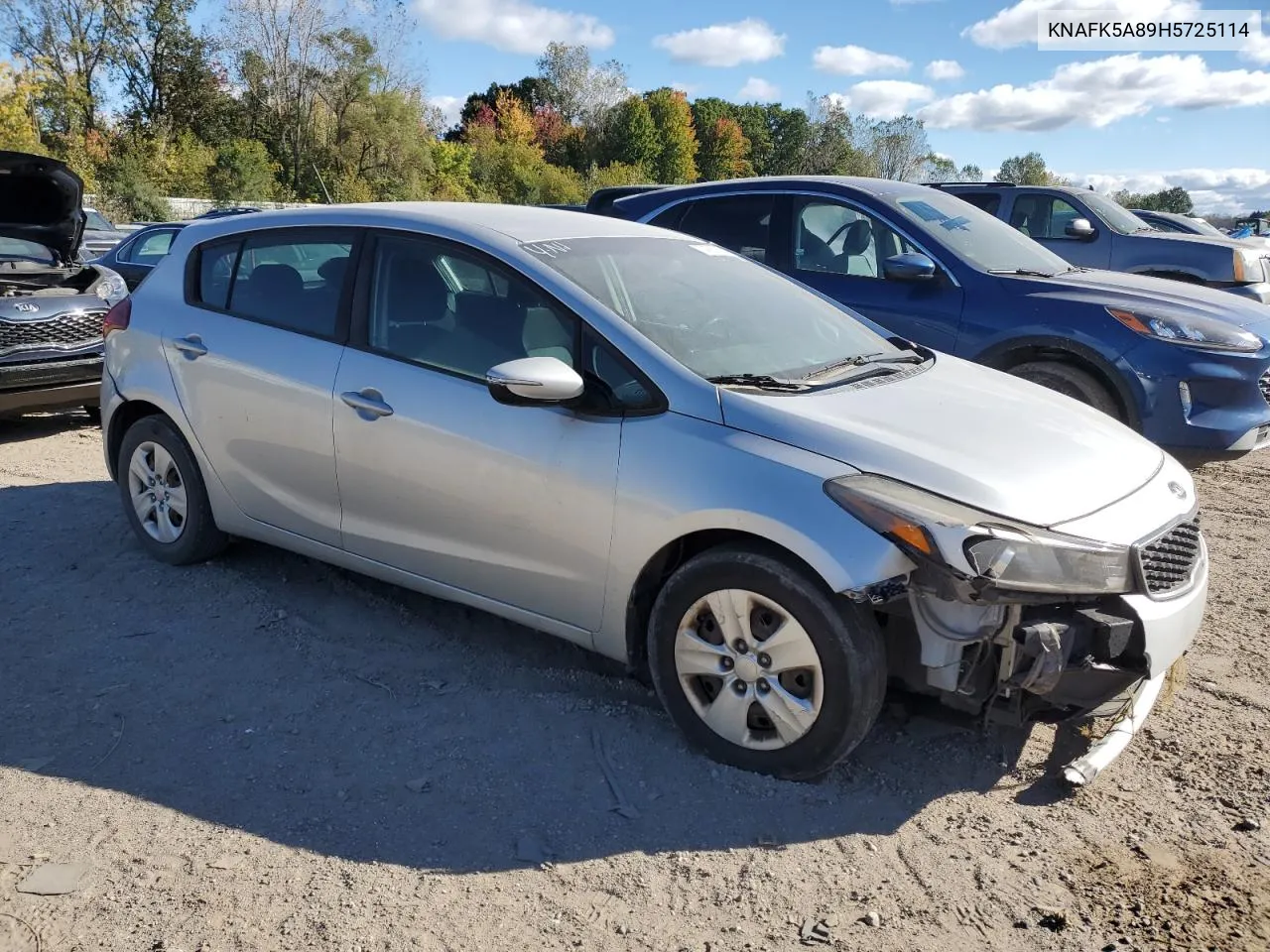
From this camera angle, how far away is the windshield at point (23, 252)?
26.8ft

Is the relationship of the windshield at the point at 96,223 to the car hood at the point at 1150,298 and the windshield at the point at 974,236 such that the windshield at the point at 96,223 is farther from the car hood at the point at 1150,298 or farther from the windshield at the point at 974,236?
the car hood at the point at 1150,298

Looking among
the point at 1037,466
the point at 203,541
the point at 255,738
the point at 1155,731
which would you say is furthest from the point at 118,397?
→ the point at 1155,731

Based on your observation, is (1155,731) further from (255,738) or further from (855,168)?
(855,168)

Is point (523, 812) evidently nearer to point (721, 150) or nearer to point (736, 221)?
point (736, 221)

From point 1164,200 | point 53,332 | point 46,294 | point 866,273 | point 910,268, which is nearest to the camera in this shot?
point 910,268

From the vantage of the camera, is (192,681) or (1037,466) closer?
(1037,466)

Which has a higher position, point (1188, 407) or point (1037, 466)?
→ point (1037, 466)

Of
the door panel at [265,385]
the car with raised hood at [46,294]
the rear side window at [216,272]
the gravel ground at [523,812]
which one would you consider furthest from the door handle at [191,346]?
the car with raised hood at [46,294]

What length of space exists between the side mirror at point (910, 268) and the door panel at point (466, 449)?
3.45m

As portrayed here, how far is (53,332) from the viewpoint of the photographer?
7.80m

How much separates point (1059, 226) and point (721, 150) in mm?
99654

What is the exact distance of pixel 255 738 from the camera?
351 cm

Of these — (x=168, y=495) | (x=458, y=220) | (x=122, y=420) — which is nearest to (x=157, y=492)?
(x=168, y=495)

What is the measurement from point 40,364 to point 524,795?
6.22 meters
